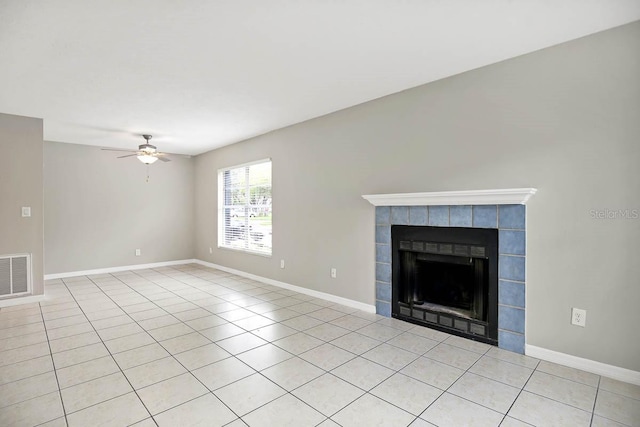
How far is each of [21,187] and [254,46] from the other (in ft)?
13.0

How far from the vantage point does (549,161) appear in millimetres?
2645

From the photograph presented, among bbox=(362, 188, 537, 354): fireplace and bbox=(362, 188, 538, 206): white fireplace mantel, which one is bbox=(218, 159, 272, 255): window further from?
bbox=(362, 188, 537, 354): fireplace

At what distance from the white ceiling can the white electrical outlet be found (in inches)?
80.6

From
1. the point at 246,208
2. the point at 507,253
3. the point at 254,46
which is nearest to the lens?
the point at 254,46

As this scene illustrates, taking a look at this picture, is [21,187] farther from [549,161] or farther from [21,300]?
[549,161]

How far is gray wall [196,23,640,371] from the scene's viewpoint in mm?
2350

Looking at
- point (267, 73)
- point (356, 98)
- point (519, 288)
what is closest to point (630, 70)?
point (519, 288)

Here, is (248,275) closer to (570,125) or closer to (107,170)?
(107,170)

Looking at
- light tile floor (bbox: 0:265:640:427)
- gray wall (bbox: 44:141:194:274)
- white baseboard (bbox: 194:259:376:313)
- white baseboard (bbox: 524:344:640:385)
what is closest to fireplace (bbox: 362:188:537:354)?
white baseboard (bbox: 524:344:640:385)

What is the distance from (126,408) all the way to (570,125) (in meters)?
3.64

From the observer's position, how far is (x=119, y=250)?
6637 millimetres

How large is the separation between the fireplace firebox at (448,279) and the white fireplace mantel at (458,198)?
0.89ft

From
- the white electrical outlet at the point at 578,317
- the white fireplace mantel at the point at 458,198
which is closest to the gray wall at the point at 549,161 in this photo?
the white electrical outlet at the point at 578,317

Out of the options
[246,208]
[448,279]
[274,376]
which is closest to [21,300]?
[246,208]
